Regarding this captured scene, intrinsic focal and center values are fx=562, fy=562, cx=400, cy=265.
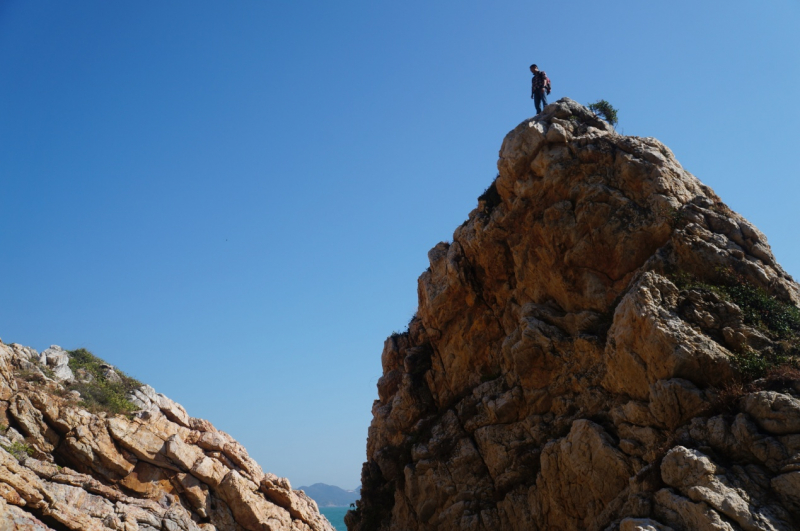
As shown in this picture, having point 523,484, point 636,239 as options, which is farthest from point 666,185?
point 523,484

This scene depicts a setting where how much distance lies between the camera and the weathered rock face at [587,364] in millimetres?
13641

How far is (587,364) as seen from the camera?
2028 cm

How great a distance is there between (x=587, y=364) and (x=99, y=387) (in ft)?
136

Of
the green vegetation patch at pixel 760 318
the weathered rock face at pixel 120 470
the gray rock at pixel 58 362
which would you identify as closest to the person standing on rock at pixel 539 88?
the green vegetation patch at pixel 760 318

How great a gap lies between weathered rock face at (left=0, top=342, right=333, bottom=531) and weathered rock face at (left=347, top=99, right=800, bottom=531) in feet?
51.5

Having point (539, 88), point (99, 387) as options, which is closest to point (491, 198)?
point (539, 88)

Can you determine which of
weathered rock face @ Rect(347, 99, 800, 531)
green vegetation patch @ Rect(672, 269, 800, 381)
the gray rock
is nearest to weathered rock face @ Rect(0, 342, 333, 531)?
the gray rock

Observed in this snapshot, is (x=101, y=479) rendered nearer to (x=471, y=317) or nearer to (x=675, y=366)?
(x=471, y=317)

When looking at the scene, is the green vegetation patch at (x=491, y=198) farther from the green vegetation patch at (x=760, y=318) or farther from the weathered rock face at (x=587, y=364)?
the green vegetation patch at (x=760, y=318)

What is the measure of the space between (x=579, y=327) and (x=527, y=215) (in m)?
5.53

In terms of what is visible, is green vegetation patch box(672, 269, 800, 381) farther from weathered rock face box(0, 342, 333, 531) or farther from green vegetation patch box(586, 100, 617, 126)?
weathered rock face box(0, 342, 333, 531)

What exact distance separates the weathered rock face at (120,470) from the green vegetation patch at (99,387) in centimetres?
136

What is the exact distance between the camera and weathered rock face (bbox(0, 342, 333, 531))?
3034cm

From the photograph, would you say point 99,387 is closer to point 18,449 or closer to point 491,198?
point 18,449
